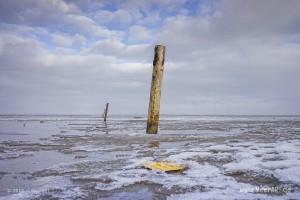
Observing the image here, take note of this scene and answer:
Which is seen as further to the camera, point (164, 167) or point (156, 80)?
point (156, 80)

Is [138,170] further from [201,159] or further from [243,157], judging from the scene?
[243,157]

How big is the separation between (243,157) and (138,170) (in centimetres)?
234

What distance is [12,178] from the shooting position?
436 centimetres

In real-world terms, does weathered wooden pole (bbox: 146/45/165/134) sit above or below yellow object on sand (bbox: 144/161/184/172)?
above

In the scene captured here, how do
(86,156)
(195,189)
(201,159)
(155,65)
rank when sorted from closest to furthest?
(195,189)
(201,159)
(86,156)
(155,65)

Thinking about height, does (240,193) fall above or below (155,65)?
below

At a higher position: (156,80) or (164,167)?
(156,80)

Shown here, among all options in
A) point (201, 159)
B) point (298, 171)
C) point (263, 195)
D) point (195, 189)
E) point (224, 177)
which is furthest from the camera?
point (201, 159)

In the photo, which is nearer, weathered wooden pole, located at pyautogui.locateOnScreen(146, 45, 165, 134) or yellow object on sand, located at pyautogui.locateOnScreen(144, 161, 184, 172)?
yellow object on sand, located at pyautogui.locateOnScreen(144, 161, 184, 172)

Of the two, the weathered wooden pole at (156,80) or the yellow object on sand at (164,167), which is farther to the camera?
the weathered wooden pole at (156,80)

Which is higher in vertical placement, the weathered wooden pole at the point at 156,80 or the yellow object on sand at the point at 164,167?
the weathered wooden pole at the point at 156,80

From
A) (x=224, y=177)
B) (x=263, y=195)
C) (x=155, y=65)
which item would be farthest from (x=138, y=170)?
(x=155, y=65)

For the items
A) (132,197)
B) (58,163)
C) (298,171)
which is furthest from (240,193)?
(58,163)

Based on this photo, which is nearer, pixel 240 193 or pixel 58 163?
pixel 240 193
